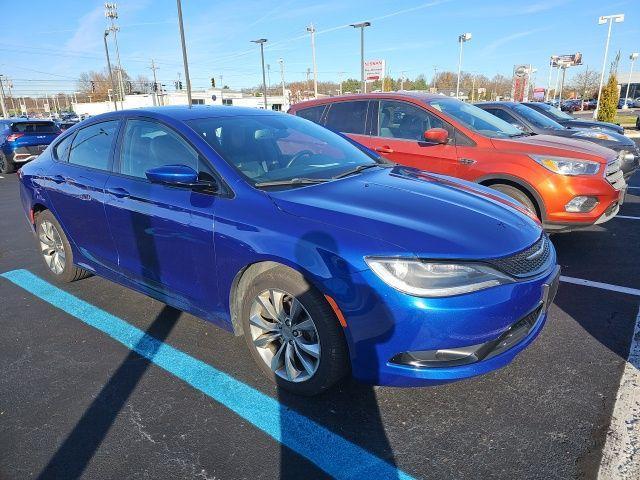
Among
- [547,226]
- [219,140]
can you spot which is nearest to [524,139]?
[547,226]

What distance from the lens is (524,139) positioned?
532 centimetres

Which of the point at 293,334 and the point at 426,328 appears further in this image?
the point at 293,334

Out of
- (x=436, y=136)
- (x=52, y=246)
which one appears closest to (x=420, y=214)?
(x=436, y=136)

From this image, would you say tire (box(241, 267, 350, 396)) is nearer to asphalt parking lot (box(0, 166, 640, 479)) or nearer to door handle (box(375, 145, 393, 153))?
asphalt parking lot (box(0, 166, 640, 479))

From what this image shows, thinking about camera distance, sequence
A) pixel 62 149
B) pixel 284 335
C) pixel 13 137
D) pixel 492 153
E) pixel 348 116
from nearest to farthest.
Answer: pixel 284 335 < pixel 62 149 < pixel 492 153 < pixel 348 116 < pixel 13 137

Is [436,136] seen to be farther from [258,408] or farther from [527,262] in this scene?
[258,408]

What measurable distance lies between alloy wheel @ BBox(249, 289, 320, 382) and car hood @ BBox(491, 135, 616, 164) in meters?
3.58

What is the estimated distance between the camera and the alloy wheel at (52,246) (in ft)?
14.4

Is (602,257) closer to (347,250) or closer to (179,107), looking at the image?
(347,250)

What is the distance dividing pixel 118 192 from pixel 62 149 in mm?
1389

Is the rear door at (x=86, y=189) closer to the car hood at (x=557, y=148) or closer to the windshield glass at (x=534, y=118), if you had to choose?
the car hood at (x=557, y=148)

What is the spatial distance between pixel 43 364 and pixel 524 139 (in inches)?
205

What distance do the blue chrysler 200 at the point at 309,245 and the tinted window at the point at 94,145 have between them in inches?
0.8

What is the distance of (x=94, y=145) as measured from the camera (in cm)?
388
